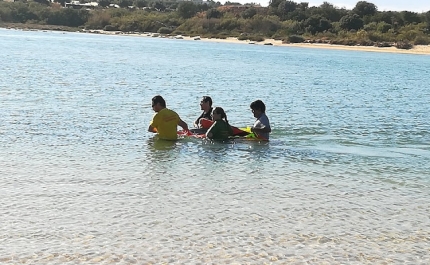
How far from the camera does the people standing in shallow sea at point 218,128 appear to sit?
14.6m

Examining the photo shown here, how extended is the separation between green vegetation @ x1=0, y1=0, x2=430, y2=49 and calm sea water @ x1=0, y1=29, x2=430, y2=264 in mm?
66080

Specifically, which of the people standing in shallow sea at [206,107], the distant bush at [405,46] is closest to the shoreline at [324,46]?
the distant bush at [405,46]

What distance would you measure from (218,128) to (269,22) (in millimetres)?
85578

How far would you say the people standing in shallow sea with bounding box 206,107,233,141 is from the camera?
1464 centimetres

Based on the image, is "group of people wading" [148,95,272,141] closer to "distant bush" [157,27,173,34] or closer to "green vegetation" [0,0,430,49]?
"green vegetation" [0,0,430,49]

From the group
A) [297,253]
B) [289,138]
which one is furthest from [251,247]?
[289,138]

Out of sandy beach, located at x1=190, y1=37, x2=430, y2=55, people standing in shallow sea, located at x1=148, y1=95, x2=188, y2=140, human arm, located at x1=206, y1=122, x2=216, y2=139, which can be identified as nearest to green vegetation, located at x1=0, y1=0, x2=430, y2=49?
sandy beach, located at x1=190, y1=37, x2=430, y2=55

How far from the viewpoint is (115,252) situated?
24.5 feet

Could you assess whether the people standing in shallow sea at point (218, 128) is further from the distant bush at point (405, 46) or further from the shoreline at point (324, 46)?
the distant bush at point (405, 46)

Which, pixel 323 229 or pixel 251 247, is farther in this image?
pixel 323 229

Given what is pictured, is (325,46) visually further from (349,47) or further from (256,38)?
(256,38)

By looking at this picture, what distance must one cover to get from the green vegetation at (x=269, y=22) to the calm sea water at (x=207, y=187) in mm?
66080

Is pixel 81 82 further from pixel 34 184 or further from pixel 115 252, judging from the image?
pixel 115 252

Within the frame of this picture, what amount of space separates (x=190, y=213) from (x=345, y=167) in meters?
4.71
